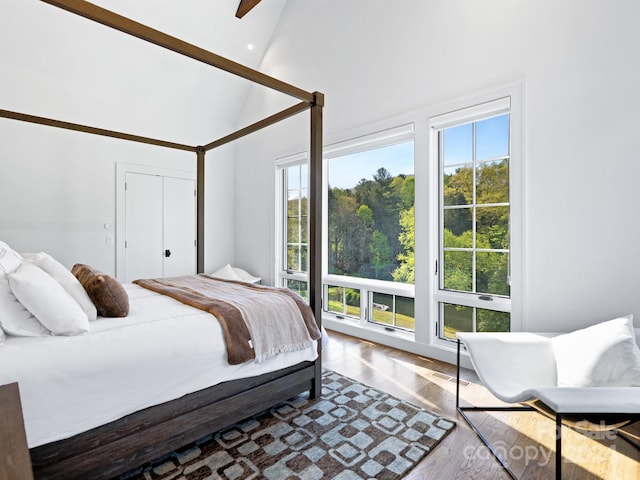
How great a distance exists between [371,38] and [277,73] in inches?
63.4

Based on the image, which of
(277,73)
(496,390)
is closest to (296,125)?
(277,73)

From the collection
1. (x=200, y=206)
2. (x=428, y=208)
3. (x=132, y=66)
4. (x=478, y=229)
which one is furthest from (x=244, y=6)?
(x=478, y=229)

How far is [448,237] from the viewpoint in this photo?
3.19 m

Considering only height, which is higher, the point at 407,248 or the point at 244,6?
the point at 244,6

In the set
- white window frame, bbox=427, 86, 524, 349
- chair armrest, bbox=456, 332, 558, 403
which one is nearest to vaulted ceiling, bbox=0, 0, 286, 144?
white window frame, bbox=427, 86, 524, 349

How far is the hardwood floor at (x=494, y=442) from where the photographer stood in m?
1.68

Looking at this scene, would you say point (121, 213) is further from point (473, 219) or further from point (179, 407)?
point (473, 219)

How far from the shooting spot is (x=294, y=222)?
15.5ft

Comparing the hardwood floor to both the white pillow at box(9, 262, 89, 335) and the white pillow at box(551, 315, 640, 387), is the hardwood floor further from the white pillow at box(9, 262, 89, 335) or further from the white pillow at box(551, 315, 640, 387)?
the white pillow at box(9, 262, 89, 335)

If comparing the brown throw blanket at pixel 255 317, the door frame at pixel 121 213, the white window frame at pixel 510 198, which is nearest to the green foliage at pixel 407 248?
the white window frame at pixel 510 198

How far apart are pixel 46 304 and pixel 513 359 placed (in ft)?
8.04

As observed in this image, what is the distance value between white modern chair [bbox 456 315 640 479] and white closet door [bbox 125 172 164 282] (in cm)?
397

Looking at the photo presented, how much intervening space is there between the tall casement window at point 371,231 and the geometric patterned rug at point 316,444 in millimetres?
1448

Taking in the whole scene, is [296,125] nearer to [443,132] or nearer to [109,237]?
[443,132]
